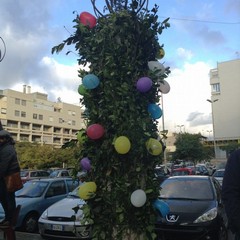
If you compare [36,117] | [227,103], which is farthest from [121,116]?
[36,117]

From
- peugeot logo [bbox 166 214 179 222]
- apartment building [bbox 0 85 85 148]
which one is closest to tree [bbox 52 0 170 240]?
peugeot logo [bbox 166 214 179 222]

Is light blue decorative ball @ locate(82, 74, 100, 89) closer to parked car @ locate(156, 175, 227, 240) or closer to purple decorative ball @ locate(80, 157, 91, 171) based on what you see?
purple decorative ball @ locate(80, 157, 91, 171)

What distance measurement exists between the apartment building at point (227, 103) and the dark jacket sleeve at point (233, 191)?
85.3 metres

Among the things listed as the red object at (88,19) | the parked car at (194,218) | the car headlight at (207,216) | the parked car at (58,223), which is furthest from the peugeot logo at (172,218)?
the red object at (88,19)

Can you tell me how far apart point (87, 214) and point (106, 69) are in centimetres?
169

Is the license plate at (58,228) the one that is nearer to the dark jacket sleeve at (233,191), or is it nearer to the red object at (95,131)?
the red object at (95,131)

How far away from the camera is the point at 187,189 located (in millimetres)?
8883

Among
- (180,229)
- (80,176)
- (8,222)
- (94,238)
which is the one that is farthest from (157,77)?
(180,229)

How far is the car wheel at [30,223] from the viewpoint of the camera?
10633 millimetres

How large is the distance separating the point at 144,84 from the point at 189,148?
153 feet

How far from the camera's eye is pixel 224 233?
26.1ft

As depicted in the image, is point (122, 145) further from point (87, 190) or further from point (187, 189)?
point (187, 189)

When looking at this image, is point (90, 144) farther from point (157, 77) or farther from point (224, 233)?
point (224, 233)

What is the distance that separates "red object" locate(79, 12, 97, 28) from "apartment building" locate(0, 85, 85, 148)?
298 ft
